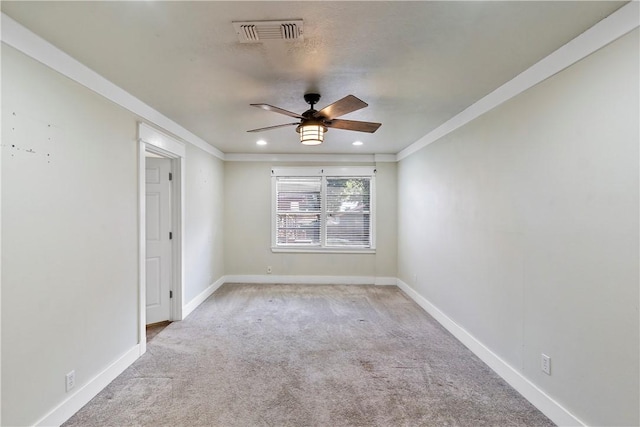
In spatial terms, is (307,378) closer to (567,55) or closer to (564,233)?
(564,233)

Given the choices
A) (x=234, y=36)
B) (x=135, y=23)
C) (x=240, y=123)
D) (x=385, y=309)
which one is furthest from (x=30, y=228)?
(x=385, y=309)

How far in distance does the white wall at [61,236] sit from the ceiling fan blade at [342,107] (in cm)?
178

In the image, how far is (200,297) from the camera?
4.59 m

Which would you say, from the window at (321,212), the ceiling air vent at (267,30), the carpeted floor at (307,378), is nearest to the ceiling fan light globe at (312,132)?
the ceiling air vent at (267,30)

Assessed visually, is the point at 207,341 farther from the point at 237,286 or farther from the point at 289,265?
the point at 289,265

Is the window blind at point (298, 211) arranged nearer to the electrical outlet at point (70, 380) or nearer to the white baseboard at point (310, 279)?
the white baseboard at point (310, 279)

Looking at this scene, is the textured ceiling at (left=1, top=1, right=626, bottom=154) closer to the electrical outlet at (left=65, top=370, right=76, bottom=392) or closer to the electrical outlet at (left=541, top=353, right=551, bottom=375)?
the electrical outlet at (left=541, top=353, right=551, bottom=375)

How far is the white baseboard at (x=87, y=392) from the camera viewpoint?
1977 millimetres

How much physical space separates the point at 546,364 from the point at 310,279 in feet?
13.4

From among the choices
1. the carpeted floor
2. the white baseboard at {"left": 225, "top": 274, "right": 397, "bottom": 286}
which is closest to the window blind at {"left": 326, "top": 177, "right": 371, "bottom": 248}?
the white baseboard at {"left": 225, "top": 274, "right": 397, "bottom": 286}

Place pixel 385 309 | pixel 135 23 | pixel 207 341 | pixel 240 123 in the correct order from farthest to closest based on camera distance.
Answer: pixel 385 309, pixel 240 123, pixel 207 341, pixel 135 23

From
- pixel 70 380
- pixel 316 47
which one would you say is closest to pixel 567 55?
pixel 316 47

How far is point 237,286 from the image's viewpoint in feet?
18.2

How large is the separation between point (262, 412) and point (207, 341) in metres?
1.40
